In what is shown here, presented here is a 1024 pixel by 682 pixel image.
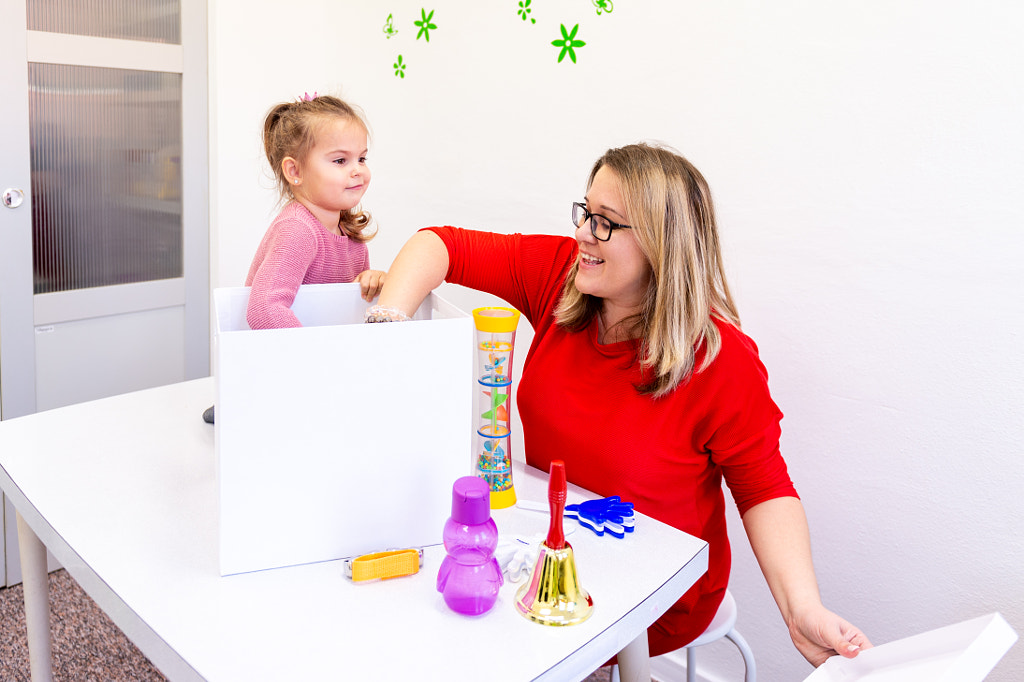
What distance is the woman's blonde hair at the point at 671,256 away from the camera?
4.50 ft

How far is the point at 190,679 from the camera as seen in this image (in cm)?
90

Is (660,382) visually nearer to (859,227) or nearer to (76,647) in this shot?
(859,227)

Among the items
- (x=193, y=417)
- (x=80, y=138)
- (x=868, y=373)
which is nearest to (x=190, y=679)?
(x=193, y=417)

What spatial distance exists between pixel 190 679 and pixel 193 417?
2.51ft

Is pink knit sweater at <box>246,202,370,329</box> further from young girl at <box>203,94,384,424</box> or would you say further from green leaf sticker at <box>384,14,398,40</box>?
green leaf sticker at <box>384,14,398,40</box>

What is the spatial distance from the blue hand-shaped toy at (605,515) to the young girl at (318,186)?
605 millimetres

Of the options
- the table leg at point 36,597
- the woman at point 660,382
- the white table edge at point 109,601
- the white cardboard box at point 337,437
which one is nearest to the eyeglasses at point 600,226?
the woman at point 660,382

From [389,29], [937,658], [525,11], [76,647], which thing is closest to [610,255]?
[937,658]

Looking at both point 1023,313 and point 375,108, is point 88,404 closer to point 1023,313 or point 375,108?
point 375,108

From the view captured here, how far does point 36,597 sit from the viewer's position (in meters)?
1.52

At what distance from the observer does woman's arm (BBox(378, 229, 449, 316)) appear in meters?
1.46

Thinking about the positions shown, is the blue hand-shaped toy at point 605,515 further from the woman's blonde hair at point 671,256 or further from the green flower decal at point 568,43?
the green flower decal at point 568,43

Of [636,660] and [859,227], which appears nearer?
[636,660]

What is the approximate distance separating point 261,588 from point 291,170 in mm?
931
